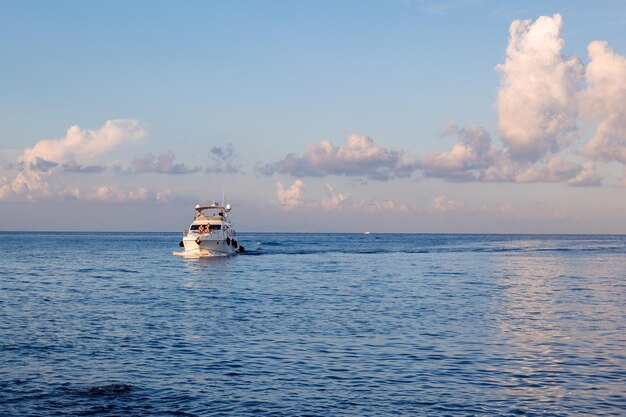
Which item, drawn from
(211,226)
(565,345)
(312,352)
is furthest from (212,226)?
(565,345)

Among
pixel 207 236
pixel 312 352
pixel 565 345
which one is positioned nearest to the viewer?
pixel 312 352

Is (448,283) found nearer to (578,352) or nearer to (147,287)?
(147,287)

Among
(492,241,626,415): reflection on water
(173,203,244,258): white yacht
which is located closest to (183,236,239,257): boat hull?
(173,203,244,258): white yacht

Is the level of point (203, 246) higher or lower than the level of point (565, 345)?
higher

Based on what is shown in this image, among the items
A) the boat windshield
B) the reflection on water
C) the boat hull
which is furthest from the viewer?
the boat windshield

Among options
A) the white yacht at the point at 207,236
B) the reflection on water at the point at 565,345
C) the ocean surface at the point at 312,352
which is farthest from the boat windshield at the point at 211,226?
the reflection on water at the point at 565,345

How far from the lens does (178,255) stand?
10925 cm

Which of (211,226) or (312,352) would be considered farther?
(211,226)

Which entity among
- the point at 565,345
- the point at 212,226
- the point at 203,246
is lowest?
the point at 565,345

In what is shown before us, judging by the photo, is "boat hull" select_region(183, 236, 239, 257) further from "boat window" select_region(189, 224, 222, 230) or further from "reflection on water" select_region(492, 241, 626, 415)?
"reflection on water" select_region(492, 241, 626, 415)

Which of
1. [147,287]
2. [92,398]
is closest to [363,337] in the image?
[92,398]

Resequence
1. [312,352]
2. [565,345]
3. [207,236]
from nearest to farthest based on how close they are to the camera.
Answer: [312,352] < [565,345] < [207,236]

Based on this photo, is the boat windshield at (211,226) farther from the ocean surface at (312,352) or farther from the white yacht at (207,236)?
the ocean surface at (312,352)

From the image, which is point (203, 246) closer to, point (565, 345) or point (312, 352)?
point (312, 352)
